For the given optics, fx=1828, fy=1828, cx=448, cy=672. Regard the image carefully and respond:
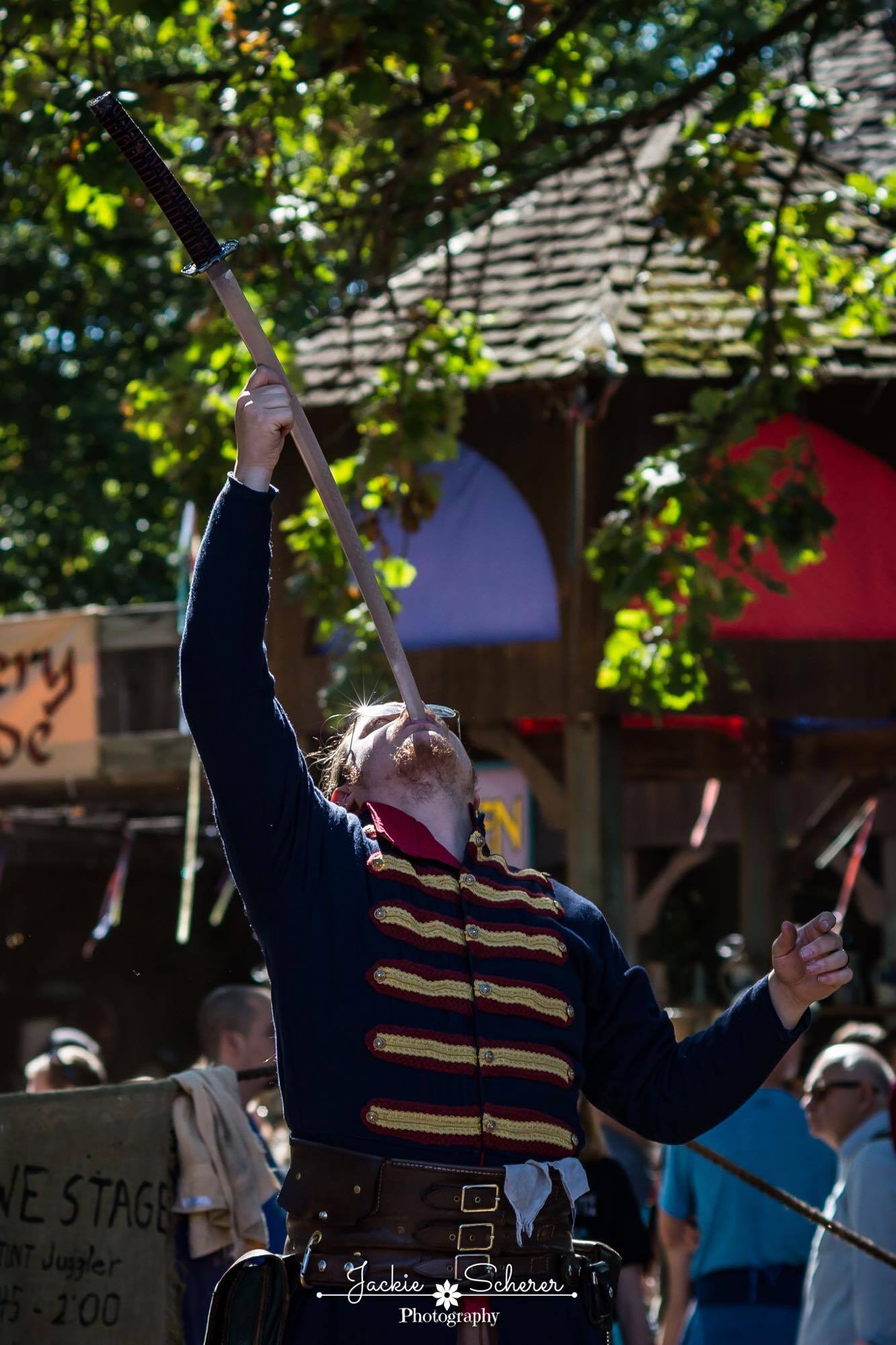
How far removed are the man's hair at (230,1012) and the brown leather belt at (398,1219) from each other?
98.3 inches

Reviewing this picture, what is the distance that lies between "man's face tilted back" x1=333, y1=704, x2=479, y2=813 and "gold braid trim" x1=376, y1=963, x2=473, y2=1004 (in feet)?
0.98

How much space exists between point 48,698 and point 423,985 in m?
8.80

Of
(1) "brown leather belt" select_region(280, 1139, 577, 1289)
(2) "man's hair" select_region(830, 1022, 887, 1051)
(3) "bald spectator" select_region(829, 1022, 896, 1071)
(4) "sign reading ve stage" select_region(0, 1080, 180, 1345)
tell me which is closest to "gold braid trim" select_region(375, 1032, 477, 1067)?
(1) "brown leather belt" select_region(280, 1139, 577, 1289)

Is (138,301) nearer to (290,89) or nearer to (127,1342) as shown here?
(290,89)

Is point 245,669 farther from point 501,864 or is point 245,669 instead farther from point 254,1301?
point 254,1301

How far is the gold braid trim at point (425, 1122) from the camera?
249 centimetres

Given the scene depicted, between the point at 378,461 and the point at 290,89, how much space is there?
4.05ft

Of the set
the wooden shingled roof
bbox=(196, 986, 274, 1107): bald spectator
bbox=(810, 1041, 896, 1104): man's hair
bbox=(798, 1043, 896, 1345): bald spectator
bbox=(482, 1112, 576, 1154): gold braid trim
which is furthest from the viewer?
the wooden shingled roof

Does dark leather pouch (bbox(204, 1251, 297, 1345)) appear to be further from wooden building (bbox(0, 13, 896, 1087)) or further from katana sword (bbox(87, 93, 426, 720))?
wooden building (bbox(0, 13, 896, 1087))

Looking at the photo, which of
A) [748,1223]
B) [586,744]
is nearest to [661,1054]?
[748,1223]

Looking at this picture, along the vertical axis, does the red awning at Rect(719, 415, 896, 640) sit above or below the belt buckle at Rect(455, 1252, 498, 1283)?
above

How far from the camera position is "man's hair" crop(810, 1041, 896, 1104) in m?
5.55

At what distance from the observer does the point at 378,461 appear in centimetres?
621

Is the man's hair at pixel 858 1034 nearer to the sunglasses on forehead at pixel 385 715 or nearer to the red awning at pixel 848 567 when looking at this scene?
the red awning at pixel 848 567
